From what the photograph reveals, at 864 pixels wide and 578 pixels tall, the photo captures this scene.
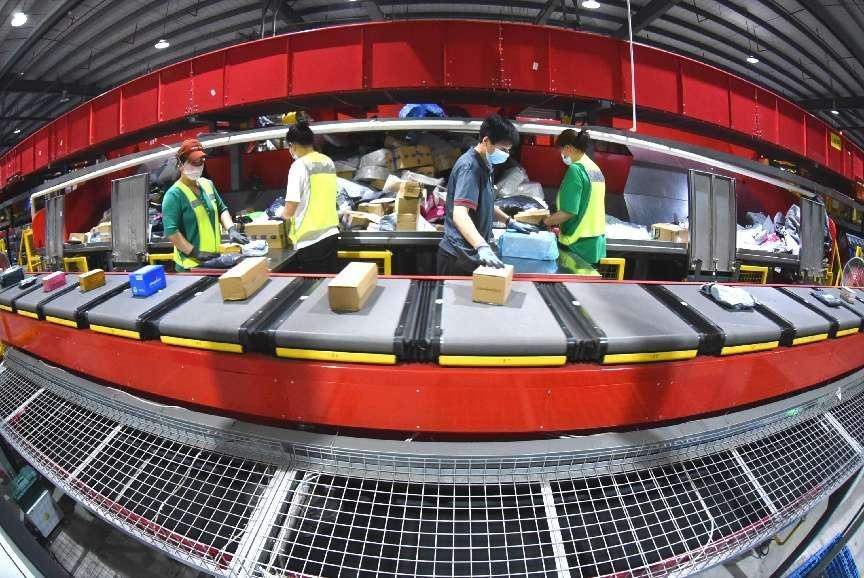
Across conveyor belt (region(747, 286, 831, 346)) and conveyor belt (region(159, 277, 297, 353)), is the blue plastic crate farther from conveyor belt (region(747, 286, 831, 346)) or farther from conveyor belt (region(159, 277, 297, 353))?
conveyor belt (region(747, 286, 831, 346))

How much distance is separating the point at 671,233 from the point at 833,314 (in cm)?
178

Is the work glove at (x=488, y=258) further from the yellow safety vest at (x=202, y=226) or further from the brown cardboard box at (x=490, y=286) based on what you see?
the yellow safety vest at (x=202, y=226)

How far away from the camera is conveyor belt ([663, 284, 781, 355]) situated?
158cm

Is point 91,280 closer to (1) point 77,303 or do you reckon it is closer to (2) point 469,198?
(1) point 77,303

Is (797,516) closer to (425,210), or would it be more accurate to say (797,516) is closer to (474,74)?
(425,210)

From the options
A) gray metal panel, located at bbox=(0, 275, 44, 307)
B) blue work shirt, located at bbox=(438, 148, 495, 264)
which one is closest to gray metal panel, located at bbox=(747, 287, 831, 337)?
blue work shirt, located at bbox=(438, 148, 495, 264)

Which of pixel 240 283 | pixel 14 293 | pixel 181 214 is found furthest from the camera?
pixel 181 214

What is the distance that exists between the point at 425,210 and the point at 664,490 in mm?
3260

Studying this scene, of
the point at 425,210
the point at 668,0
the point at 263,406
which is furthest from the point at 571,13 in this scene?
the point at 263,406

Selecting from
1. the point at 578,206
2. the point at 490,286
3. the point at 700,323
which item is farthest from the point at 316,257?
the point at 700,323

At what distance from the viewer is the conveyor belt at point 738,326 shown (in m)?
1.58

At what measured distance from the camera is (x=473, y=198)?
2.14 metres

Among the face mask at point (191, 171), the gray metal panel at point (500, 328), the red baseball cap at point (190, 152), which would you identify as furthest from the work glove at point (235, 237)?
the gray metal panel at point (500, 328)

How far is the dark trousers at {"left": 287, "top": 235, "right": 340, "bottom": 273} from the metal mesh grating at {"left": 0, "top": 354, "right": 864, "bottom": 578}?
1.38m
